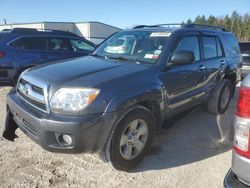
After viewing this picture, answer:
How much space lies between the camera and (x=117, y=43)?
473 centimetres

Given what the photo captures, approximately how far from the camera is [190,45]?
4.64 m

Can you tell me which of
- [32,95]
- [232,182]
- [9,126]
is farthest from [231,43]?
[9,126]

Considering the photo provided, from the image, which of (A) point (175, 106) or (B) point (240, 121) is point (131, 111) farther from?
(B) point (240, 121)

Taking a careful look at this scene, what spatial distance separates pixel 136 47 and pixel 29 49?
3.84 metres

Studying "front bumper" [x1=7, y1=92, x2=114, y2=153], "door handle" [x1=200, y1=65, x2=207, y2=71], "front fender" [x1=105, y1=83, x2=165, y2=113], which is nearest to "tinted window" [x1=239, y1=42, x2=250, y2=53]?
"door handle" [x1=200, y1=65, x2=207, y2=71]

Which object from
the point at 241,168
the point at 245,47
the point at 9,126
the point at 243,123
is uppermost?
the point at 243,123

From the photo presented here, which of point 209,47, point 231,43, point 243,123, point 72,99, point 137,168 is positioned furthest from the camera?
point 231,43

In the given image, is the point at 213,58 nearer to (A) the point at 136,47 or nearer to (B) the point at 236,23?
(A) the point at 136,47

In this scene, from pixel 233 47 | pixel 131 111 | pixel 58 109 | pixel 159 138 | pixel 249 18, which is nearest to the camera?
pixel 58 109

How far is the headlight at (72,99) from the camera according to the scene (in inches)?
118

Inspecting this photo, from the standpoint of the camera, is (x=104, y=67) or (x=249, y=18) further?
(x=249, y=18)

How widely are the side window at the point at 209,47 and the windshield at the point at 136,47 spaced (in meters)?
1.12

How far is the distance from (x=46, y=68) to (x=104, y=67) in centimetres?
78

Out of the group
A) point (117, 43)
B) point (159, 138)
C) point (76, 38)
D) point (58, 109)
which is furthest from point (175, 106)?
point (76, 38)
